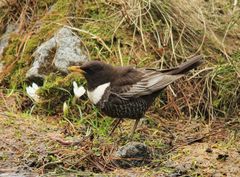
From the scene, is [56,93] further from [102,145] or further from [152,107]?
[102,145]

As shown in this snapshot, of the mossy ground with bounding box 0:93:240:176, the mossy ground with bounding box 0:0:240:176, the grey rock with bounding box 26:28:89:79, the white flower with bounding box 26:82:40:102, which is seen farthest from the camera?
the grey rock with bounding box 26:28:89:79

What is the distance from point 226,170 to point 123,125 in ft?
5.17

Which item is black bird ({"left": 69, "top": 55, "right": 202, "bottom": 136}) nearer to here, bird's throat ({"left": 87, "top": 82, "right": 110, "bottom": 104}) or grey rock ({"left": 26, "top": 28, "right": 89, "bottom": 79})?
bird's throat ({"left": 87, "top": 82, "right": 110, "bottom": 104})

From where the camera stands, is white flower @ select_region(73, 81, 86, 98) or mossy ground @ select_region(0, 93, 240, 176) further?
white flower @ select_region(73, 81, 86, 98)

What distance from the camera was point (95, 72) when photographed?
6.44 metres

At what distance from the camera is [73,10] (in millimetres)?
8328

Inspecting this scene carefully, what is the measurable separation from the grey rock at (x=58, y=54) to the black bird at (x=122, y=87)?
1135 millimetres

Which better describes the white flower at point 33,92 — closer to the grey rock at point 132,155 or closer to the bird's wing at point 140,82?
the bird's wing at point 140,82

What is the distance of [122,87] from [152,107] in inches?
40.6

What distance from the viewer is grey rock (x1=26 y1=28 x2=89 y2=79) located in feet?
24.9

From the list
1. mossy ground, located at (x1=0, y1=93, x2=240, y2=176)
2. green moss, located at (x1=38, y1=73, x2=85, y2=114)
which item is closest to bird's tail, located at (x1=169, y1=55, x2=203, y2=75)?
mossy ground, located at (x1=0, y1=93, x2=240, y2=176)

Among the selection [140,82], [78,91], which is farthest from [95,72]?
[78,91]

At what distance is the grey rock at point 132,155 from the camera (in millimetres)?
5832

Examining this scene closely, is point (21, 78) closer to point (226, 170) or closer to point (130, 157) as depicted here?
point (130, 157)
